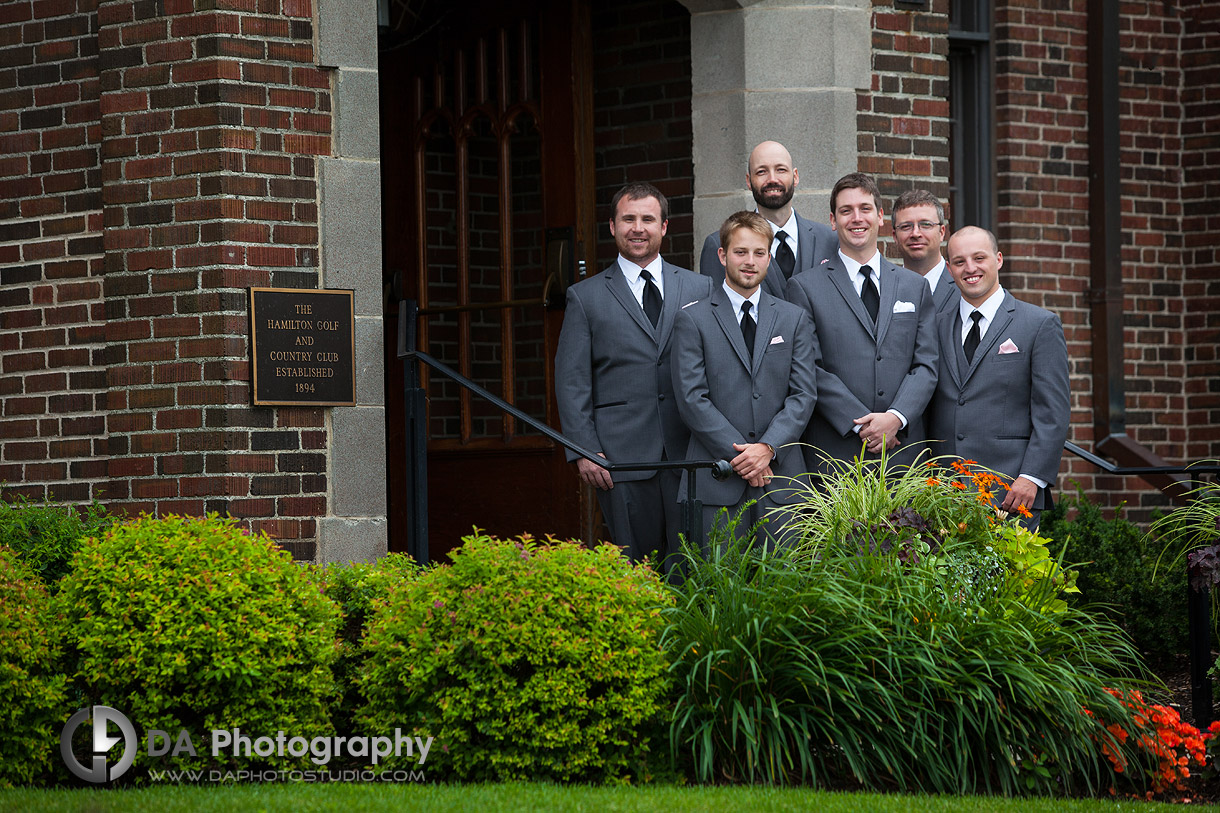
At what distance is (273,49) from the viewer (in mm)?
7383

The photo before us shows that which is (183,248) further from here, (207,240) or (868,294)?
(868,294)

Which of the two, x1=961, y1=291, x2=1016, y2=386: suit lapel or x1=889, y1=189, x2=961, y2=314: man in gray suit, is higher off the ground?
x1=889, y1=189, x2=961, y2=314: man in gray suit

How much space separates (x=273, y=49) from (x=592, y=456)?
8.36 feet

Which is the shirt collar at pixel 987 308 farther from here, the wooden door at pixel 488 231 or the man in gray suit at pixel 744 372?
the wooden door at pixel 488 231

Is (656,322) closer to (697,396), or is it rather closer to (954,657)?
(697,396)

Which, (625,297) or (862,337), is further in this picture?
(625,297)

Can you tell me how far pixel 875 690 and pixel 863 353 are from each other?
1917 millimetres

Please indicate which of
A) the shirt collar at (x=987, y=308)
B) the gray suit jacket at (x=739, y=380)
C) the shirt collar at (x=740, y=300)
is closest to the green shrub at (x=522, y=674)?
the gray suit jacket at (x=739, y=380)

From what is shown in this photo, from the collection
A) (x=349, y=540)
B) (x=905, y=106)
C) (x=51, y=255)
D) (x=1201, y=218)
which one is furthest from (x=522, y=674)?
(x=1201, y=218)

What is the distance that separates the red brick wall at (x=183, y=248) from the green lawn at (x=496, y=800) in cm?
254

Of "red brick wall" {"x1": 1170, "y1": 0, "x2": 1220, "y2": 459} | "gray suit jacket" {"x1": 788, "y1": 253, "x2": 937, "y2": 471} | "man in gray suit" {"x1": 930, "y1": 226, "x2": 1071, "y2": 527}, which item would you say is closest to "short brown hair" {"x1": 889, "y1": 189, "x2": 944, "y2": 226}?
"man in gray suit" {"x1": 930, "y1": 226, "x2": 1071, "y2": 527}

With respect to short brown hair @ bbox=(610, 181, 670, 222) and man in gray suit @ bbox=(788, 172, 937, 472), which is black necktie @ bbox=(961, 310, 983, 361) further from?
short brown hair @ bbox=(610, 181, 670, 222)

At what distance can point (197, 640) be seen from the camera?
5.16 meters

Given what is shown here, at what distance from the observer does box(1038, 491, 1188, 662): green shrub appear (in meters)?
7.69
